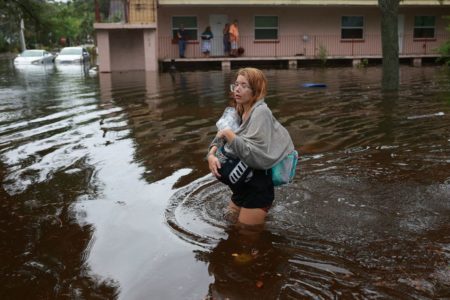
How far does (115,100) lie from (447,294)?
35.6 feet

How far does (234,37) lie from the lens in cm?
2538

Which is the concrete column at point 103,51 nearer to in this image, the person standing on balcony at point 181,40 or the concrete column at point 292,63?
the person standing on balcony at point 181,40

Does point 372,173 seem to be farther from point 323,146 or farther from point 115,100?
point 115,100

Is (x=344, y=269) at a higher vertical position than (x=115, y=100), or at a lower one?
lower

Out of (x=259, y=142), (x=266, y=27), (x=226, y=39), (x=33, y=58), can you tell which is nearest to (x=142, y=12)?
(x=226, y=39)

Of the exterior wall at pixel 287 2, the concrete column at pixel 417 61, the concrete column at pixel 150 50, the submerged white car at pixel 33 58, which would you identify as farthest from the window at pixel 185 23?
the submerged white car at pixel 33 58

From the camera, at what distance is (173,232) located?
14.4 ft

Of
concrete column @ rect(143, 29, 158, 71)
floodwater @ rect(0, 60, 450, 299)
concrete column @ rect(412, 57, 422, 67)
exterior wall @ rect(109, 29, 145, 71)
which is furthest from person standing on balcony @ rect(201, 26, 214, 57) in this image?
floodwater @ rect(0, 60, 450, 299)

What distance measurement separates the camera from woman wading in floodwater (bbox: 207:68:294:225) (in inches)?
Result: 150

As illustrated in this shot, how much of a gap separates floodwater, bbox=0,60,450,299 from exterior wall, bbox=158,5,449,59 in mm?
16946

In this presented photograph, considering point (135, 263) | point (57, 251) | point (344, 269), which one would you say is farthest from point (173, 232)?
point (344, 269)

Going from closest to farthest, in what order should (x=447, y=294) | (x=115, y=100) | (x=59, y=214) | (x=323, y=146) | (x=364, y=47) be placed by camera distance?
1. (x=447, y=294)
2. (x=59, y=214)
3. (x=323, y=146)
4. (x=115, y=100)
5. (x=364, y=47)

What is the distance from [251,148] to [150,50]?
21.0 m

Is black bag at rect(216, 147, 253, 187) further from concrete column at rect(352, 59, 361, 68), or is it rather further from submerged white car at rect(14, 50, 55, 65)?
submerged white car at rect(14, 50, 55, 65)
